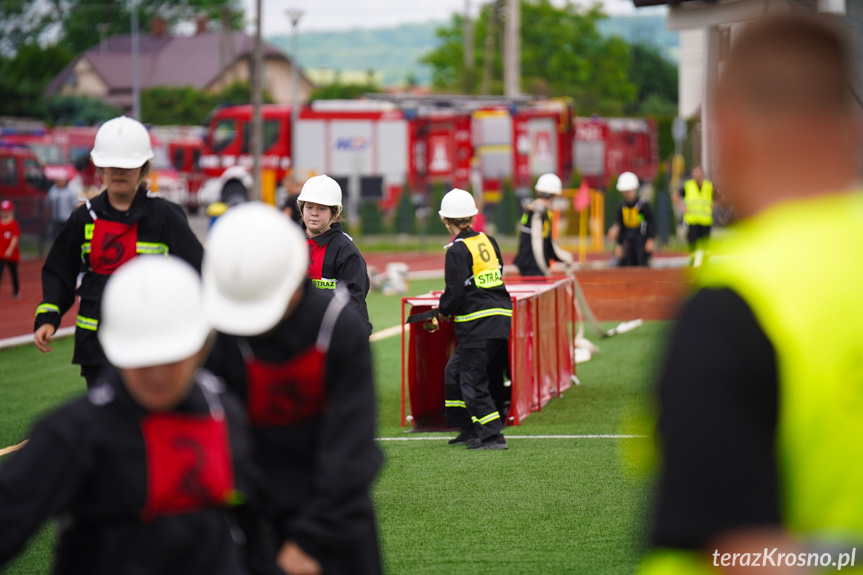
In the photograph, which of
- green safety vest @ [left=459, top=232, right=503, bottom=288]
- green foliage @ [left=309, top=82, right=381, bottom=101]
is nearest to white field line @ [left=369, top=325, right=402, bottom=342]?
green safety vest @ [left=459, top=232, right=503, bottom=288]

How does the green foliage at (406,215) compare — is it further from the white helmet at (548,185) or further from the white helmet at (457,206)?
the white helmet at (457,206)

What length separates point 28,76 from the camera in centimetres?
7331

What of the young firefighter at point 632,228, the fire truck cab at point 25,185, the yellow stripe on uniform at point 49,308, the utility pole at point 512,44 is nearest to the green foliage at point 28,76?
the fire truck cab at point 25,185

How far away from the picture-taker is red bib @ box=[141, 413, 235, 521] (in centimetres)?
283

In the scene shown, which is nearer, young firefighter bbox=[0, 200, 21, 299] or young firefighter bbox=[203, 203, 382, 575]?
young firefighter bbox=[203, 203, 382, 575]

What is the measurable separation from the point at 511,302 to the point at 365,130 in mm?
27504

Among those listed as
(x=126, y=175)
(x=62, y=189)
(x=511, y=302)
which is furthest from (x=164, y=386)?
(x=62, y=189)

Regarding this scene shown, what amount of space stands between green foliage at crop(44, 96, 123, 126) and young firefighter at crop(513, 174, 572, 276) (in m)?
49.2

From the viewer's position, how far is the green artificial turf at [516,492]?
6.16 m

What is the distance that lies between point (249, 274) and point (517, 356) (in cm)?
680

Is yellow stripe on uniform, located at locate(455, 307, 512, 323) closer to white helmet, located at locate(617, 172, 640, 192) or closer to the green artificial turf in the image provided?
the green artificial turf

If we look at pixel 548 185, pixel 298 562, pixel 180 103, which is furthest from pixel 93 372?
pixel 180 103

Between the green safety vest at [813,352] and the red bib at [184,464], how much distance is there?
1.34 m

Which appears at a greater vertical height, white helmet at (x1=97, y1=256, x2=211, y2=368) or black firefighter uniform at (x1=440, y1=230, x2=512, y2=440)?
white helmet at (x1=97, y1=256, x2=211, y2=368)
